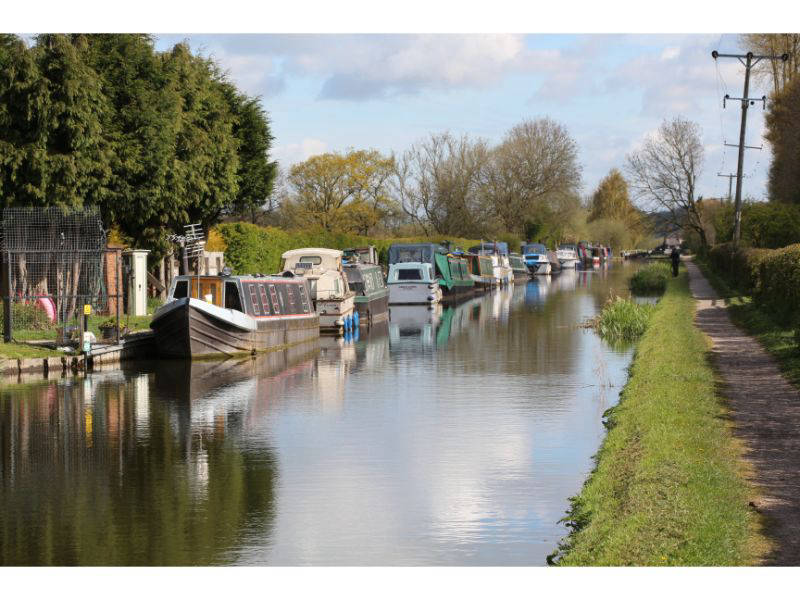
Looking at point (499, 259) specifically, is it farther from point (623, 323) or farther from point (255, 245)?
point (623, 323)

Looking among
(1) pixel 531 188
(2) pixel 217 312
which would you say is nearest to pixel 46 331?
(2) pixel 217 312

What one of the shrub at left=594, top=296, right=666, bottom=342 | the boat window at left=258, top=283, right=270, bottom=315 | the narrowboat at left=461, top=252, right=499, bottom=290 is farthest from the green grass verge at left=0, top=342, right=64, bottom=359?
the narrowboat at left=461, top=252, right=499, bottom=290

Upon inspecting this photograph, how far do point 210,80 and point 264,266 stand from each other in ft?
26.4

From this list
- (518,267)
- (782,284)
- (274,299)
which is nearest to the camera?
(782,284)

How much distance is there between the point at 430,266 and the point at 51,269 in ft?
70.2

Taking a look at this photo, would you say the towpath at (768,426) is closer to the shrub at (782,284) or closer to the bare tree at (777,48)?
the shrub at (782,284)

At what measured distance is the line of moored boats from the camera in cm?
2497

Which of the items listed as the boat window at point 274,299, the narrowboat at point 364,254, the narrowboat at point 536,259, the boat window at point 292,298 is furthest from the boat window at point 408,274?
the narrowboat at point 536,259

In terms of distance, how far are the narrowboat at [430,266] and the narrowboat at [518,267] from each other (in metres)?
24.4

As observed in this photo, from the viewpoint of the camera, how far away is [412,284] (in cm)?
4706

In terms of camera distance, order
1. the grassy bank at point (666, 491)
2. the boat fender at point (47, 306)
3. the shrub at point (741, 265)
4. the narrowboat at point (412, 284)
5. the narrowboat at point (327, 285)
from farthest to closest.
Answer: the narrowboat at point (412, 284) → the narrowboat at point (327, 285) → the shrub at point (741, 265) → the boat fender at point (47, 306) → the grassy bank at point (666, 491)

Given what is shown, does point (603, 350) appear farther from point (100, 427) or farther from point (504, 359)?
point (100, 427)

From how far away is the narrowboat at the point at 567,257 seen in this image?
101m

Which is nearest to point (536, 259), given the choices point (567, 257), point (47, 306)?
point (567, 257)
